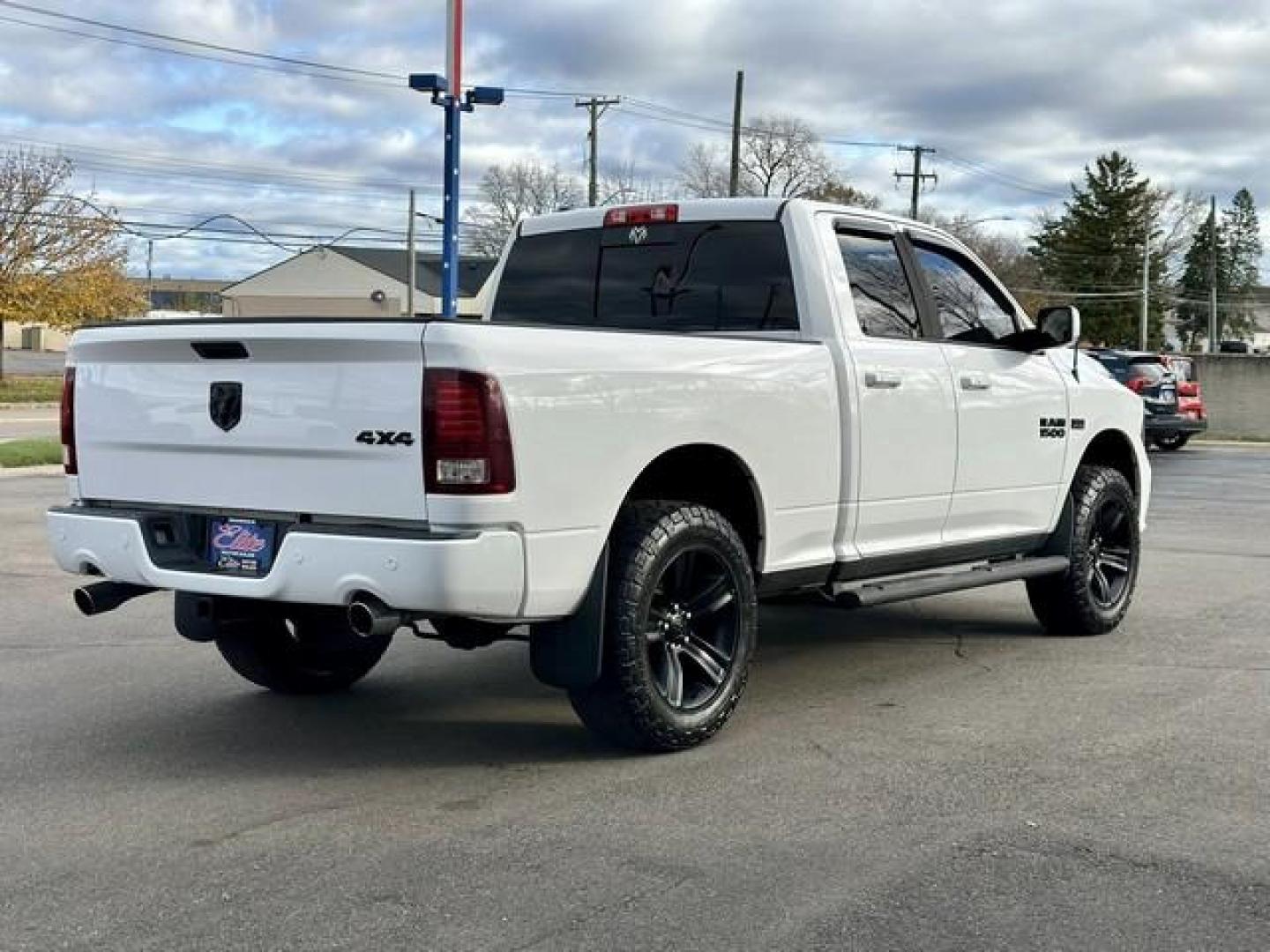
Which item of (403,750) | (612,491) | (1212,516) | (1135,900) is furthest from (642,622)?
Result: (1212,516)

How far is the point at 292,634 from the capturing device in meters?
6.26

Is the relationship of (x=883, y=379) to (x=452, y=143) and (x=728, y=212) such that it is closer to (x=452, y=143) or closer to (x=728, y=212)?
(x=728, y=212)

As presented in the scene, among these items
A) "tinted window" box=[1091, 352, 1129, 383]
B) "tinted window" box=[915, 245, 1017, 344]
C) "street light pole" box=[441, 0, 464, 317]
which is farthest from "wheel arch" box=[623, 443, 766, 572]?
"tinted window" box=[1091, 352, 1129, 383]

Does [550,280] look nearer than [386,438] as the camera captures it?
No

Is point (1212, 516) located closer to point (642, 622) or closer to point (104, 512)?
point (642, 622)

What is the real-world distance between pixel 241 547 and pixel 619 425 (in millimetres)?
1396

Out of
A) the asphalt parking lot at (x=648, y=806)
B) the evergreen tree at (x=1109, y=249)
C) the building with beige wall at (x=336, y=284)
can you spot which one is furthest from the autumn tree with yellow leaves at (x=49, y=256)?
the evergreen tree at (x=1109, y=249)

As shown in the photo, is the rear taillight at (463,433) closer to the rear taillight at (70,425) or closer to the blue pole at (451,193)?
the rear taillight at (70,425)

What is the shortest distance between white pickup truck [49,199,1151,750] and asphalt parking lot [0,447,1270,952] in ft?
1.53

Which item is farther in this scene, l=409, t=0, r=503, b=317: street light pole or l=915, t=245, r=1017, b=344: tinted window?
l=409, t=0, r=503, b=317: street light pole

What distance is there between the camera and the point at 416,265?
90.9 meters

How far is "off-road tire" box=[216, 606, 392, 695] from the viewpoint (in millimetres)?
6086

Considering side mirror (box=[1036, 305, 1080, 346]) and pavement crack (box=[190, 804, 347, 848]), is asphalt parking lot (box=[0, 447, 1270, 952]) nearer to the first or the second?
pavement crack (box=[190, 804, 347, 848])

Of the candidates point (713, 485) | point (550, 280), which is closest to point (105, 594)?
point (713, 485)
